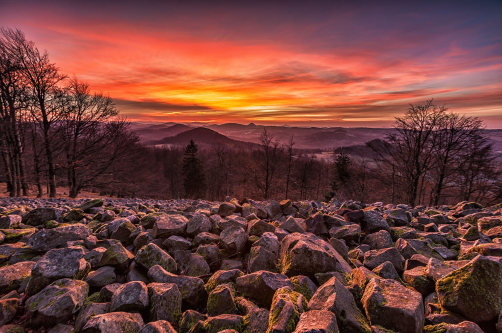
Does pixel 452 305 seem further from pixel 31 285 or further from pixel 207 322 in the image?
pixel 31 285

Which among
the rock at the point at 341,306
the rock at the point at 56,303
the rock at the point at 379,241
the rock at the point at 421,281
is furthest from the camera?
the rock at the point at 379,241

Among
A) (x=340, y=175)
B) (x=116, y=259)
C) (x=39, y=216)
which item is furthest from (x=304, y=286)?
(x=340, y=175)

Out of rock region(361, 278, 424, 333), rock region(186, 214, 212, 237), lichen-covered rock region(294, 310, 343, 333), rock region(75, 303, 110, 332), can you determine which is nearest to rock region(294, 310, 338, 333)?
lichen-covered rock region(294, 310, 343, 333)

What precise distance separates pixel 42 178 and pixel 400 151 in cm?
3791

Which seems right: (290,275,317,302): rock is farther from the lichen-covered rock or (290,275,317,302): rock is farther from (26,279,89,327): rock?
(26,279,89,327): rock

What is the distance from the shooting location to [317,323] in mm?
1971

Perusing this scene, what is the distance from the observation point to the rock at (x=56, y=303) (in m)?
2.47

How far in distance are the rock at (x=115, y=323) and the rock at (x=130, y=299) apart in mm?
127

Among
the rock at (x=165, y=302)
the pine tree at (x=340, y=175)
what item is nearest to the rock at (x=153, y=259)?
the rock at (x=165, y=302)

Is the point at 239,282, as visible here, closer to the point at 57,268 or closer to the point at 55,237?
the point at 57,268

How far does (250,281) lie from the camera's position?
298 centimetres

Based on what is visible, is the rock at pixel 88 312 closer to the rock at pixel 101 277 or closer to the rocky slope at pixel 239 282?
the rocky slope at pixel 239 282

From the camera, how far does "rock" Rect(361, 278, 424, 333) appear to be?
2201mm

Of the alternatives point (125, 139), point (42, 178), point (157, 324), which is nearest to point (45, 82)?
point (42, 178)
